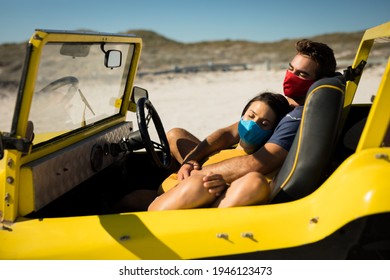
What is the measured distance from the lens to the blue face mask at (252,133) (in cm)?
262

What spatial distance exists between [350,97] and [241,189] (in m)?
1.47

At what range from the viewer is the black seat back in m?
2.08

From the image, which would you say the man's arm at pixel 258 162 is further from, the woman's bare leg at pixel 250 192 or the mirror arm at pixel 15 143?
the mirror arm at pixel 15 143

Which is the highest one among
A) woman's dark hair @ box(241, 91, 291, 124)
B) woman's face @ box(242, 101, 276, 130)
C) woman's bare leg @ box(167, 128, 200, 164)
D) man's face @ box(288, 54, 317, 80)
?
man's face @ box(288, 54, 317, 80)

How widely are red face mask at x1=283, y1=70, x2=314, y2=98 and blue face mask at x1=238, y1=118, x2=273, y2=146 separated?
1.00ft

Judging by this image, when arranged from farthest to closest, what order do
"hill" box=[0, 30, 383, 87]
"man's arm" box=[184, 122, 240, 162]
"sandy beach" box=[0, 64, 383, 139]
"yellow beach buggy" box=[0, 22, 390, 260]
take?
"hill" box=[0, 30, 383, 87]
"sandy beach" box=[0, 64, 383, 139]
"man's arm" box=[184, 122, 240, 162]
"yellow beach buggy" box=[0, 22, 390, 260]

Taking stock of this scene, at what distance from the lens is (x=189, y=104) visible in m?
12.2

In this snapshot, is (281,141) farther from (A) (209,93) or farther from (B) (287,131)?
(A) (209,93)

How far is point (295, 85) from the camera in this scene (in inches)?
107

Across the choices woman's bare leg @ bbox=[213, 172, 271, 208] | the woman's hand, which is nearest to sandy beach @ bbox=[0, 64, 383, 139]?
the woman's hand

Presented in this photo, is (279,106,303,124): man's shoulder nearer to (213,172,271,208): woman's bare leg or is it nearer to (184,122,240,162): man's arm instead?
(213,172,271,208): woman's bare leg

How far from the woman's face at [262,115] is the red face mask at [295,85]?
0.69 ft

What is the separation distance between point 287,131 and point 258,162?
24 centimetres
